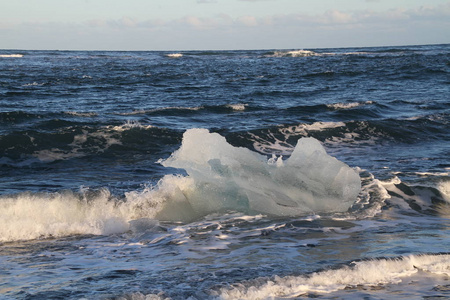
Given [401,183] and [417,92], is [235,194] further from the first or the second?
[417,92]

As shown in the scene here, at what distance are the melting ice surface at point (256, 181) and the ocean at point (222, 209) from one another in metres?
0.02

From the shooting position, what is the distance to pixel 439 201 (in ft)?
24.5

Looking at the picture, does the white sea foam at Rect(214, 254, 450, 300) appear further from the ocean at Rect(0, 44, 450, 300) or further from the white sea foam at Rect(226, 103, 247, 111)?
the white sea foam at Rect(226, 103, 247, 111)

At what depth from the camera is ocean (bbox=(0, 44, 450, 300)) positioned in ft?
14.4

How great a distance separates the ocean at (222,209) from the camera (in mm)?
4402

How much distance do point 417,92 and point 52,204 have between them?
1738 centimetres

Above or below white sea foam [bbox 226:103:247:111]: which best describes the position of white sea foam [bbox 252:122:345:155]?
below

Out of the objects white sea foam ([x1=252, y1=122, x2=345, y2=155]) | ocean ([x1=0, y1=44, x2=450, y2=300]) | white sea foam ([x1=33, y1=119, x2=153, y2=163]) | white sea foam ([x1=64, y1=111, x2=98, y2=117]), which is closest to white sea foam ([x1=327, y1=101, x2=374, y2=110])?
ocean ([x1=0, y1=44, x2=450, y2=300])

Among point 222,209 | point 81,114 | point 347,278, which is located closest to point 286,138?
point 81,114

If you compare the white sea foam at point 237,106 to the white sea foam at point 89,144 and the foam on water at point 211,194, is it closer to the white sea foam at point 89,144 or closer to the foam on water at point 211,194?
the white sea foam at point 89,144

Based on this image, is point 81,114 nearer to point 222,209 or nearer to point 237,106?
point 237,106

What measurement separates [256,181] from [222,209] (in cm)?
64

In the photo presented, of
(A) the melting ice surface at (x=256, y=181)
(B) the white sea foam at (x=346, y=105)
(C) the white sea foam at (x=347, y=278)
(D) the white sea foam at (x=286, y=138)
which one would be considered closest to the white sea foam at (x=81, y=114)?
(D) the white sea foam at (x=286, y=138)

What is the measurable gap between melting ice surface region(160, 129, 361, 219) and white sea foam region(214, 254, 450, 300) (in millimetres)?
2031
